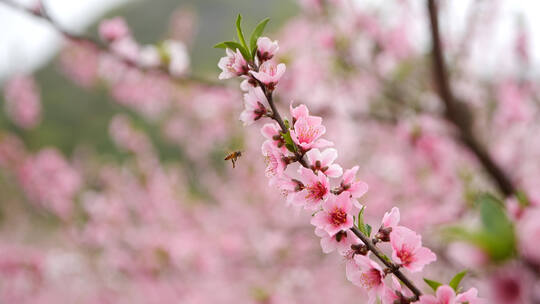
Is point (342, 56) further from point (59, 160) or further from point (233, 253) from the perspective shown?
point (59, 160)

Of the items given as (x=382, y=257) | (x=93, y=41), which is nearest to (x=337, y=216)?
(x=382, y=257)

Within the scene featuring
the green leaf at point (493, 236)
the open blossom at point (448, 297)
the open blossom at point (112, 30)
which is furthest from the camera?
the open blossom at point (112, 30)

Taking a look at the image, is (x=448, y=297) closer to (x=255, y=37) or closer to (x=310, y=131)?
(x=310, y=131)

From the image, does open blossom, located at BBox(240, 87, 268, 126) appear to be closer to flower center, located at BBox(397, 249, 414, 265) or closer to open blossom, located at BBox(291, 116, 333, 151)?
open blossom, located at BBox(291, 116, 333, 151)

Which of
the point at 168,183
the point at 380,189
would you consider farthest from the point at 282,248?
the point at 168,183

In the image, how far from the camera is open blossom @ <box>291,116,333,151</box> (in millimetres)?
825

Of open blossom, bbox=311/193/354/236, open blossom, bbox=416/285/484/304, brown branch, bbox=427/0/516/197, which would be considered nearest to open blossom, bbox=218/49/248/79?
open blossom, bbox=311/193/354/236

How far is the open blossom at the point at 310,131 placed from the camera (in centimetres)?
82

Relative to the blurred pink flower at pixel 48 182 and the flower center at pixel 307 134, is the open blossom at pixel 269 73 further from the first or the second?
the blurred pink flower at pixel 48 182

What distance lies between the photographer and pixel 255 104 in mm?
874

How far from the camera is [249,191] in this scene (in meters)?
6.83

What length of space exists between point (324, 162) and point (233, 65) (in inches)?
12.6

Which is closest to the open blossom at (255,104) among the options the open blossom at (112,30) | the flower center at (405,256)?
the flower center at (405,256)

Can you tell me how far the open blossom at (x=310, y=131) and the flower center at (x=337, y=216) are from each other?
0.49 feet
